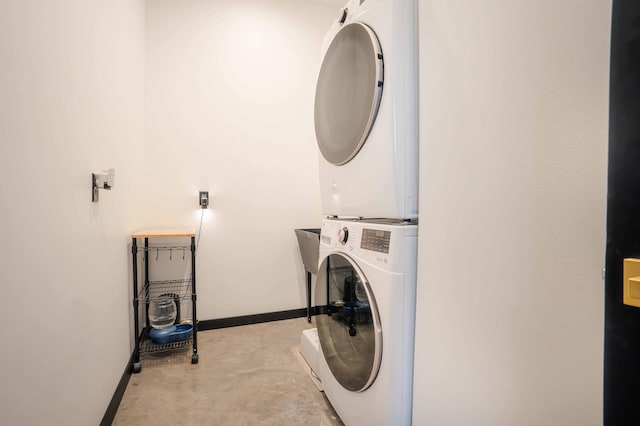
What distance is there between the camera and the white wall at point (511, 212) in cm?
52

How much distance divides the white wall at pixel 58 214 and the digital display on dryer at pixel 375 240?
3.31 feet

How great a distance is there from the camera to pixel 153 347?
210 centimetres

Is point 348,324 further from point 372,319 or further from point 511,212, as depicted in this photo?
point 511,212

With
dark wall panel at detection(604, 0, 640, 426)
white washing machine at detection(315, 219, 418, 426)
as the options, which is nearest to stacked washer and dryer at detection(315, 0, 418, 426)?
white washing machine at detection(315, 219, 418, 426)

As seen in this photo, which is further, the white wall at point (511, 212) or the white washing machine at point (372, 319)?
the white washing machine at point (372, 319)

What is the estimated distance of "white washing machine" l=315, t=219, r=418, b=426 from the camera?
0.98 m

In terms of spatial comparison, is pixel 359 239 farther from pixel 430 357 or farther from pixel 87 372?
pixel 87 372

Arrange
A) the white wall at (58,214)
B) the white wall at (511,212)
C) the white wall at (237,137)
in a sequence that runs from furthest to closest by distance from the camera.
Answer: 1. the white wall at (237,137)
2. the white wall at (58,214)
3. the white wall at (511,212)

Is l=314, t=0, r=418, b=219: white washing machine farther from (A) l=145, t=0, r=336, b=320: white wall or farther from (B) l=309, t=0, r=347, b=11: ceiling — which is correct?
(B) l=309, t=0, r=347, b=11: ceiling

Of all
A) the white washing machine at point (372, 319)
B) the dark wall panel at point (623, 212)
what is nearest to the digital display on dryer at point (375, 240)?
the white washing machine at point (372, 319)

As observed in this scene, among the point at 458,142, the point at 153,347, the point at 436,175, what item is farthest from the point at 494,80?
the point at 153,347

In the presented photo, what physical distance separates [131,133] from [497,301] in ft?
7.40

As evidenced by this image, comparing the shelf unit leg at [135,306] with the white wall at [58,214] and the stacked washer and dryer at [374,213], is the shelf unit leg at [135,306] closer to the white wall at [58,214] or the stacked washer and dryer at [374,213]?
the white wall at [58,214]

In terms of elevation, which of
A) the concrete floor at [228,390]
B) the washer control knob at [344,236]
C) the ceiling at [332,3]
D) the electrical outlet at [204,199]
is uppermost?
the ceiling at [332,3]
